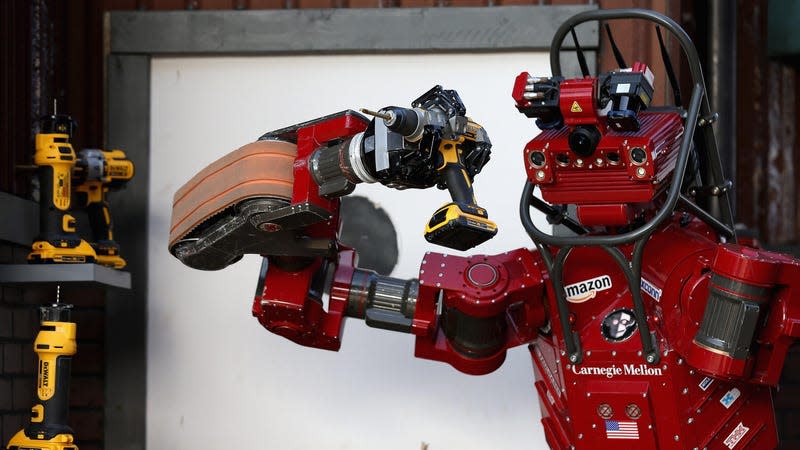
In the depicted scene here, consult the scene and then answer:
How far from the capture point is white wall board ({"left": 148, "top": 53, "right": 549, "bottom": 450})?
572cm

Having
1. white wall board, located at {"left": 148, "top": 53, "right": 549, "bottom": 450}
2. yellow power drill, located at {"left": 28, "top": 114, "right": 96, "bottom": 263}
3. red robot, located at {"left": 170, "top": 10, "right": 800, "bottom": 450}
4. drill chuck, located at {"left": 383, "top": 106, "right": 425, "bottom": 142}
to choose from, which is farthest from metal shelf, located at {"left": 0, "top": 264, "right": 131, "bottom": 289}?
drill chuck, located at {"left": 383, "top": 106, "right": 425, "bottom": 142}

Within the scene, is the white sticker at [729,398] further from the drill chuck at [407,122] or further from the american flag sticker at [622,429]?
the drill chuck at [407,122]

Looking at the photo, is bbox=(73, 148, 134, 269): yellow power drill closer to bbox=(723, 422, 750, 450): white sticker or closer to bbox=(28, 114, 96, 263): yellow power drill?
bbox=(28, 114, 96, 263): yellow power drill

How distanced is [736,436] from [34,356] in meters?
2.66

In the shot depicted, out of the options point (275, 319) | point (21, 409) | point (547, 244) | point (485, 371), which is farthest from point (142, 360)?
point (547, 244)

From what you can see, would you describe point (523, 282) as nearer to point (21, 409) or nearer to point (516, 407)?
point (516, 407)

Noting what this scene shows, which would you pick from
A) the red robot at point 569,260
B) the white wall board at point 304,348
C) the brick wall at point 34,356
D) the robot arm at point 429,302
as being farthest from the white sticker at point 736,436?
the brick wall at point 34,356

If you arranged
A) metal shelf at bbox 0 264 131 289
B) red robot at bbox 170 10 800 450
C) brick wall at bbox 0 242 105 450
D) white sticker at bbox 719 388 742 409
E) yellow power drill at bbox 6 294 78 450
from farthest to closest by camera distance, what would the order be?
brick wall at bbox 0 242 105 450 → metal shelf at bbox 0 264 131 289 → yellow power drill at bbox 6 294 78 450 → white sticker at bbox 719 388 742 409 → red robot at bbox 170 10 800 450

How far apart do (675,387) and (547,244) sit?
1.98 feet

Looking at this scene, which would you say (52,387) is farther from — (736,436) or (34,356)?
(736,436)

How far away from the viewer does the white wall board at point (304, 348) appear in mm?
5719

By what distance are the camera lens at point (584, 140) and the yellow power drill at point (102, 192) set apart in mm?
1954

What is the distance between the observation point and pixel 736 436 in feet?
14.6

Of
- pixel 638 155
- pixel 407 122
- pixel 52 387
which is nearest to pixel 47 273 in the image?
pixel 52 387
